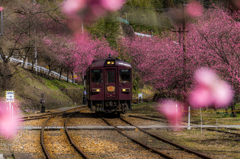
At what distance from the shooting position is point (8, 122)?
2031 cm

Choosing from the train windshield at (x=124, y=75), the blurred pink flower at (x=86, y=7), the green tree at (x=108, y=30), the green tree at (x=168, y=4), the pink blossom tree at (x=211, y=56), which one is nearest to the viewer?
the blurred pink flower at (x=86, y=7)

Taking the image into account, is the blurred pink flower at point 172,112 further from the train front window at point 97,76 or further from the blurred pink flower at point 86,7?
the blurred pink flower at point 86,7

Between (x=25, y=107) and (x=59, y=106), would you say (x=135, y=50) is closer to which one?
(x=59, y=106)

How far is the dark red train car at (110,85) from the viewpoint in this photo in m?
21.4

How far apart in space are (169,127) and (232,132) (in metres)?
3.38

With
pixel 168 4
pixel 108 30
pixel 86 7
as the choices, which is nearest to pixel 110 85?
pixel 86 7

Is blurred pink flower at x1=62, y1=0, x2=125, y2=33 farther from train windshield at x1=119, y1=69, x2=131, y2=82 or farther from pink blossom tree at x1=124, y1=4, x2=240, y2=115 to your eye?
pink blossom tree at x1=124, y1=4, x2=240, y2=115

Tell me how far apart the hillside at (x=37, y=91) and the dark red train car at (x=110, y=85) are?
10983 mm

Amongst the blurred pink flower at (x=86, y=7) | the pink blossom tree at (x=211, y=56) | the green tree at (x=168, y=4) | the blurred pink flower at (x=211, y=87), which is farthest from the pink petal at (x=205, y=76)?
the green tree at (x=168, y=4)

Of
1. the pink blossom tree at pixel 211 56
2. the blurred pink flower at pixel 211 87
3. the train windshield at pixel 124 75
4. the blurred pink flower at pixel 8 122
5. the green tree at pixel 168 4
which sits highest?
the green tree at pixel 168 4

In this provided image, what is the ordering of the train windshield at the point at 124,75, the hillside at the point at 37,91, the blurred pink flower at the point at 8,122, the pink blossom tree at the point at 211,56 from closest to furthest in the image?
the blurred pink flower at the point at 8,122
the pink blossom tree at the point at 211,56
the train windshield at the point at 124,75
the hillside at the point at 37,91

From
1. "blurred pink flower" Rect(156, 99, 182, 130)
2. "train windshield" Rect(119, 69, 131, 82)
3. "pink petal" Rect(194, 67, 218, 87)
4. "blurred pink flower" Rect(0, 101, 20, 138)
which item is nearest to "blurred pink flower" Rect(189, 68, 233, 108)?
"pink petal" Rect(194, 67, 218, 87)

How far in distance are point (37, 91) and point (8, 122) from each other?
1752cm

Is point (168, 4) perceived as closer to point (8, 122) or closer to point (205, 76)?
point (205, 76)
